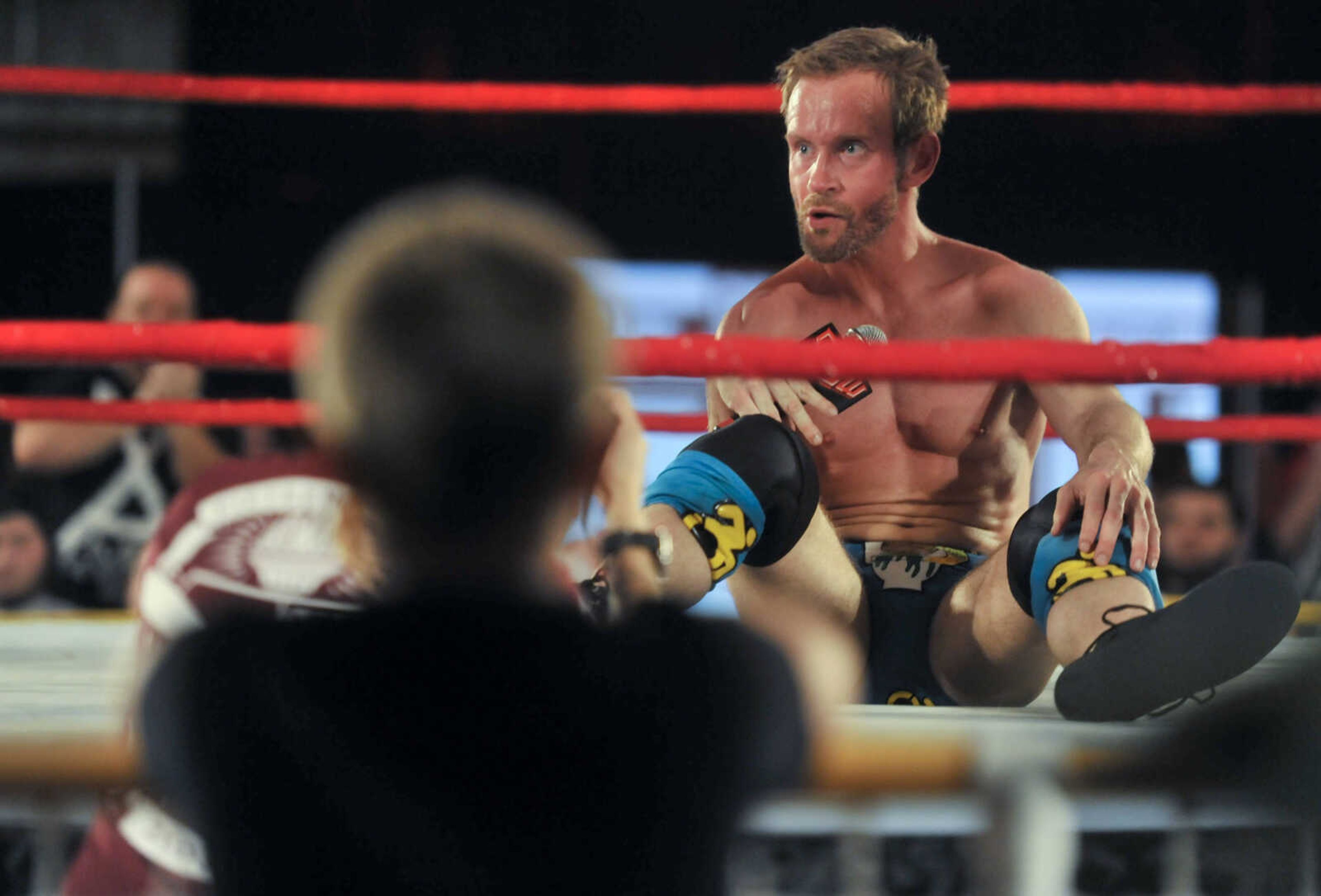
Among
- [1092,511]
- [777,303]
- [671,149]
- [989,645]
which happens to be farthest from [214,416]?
[671,149]

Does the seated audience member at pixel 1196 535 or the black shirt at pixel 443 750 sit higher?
the black shirt at pixel 443 750

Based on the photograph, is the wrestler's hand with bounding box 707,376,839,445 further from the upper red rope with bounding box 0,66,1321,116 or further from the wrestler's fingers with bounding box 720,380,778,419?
the upper red rope with bounding box 0,66,1321,116

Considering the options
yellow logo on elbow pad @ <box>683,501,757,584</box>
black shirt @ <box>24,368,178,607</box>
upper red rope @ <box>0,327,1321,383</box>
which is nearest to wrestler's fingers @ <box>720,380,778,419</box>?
yellow logo on elbow pad @ <box>683,501,757,584</box>

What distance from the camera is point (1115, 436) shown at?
1.00m

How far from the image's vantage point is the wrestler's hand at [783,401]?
1.02 meters

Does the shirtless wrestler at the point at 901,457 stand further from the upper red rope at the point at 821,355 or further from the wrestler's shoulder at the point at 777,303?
the upper red rope at the point at 821,355

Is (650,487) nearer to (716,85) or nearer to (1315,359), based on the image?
(1315,359)

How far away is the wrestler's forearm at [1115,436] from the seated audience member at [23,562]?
160 centimetres

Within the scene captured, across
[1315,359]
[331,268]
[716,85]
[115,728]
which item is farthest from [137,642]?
[716,85]

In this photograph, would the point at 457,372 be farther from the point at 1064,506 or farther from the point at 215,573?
the point at 1064,506

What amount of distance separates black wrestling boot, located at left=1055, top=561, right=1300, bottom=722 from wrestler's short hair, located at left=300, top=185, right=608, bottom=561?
407 millimetres

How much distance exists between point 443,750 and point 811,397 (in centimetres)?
61

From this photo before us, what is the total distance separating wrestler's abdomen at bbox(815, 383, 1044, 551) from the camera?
1184 millimetres

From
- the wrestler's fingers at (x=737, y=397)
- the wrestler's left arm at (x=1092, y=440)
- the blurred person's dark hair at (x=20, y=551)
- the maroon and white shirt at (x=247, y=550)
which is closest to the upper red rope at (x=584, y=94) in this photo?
the wrestler's left arm at (x=1092, y=440)
